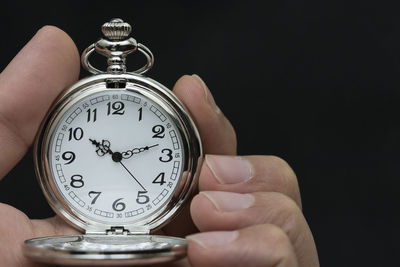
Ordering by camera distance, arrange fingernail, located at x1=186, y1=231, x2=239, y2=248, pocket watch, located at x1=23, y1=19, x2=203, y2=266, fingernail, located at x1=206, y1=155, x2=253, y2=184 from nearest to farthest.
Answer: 1. fingernail, located at x1=186, y1=231, x2=239, y2=248
2. fingernail, located at x1=206, y1=155, x2=253, y2=184
3. pocket watch, located at x1=23, y1=19, x2=203, y2=266

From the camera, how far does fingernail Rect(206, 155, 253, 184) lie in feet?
7.32

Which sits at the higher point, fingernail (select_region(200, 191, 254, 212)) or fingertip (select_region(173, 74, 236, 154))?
fingertip (select_region(173, 74, 236, 154))

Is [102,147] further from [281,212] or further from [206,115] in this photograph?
[281,212]

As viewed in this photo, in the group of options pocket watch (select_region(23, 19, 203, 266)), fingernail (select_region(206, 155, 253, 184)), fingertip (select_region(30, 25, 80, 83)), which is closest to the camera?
fingernail (select_region(206, 155, 253, 184))

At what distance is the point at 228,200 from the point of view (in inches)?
83.3

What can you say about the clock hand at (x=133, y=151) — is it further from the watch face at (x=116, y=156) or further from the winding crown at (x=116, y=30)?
the winding crown at (x=116, y=30)

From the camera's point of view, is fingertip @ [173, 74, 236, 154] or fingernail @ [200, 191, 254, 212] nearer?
fingernail @ [200, 191, 254, 212]

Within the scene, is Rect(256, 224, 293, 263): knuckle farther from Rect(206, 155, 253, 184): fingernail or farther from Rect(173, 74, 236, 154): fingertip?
Rect(173, 74, 236, 154): fingertip

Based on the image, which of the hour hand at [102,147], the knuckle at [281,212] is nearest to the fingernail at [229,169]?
the knuckle at [281,212]

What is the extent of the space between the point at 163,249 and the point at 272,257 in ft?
1.05

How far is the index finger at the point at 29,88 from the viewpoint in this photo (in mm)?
2369

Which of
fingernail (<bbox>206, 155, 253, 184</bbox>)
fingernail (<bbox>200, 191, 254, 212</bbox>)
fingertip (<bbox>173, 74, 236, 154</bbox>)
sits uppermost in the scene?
fingertip (<bbox>173, 74, 236, 154</bbox>)

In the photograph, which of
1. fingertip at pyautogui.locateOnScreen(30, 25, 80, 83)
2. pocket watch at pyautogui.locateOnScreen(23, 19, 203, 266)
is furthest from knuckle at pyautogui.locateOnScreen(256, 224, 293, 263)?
fingertip at pyautogui.locateOnScreen(30, 25, 80, 83)

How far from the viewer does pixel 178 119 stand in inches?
92.7
